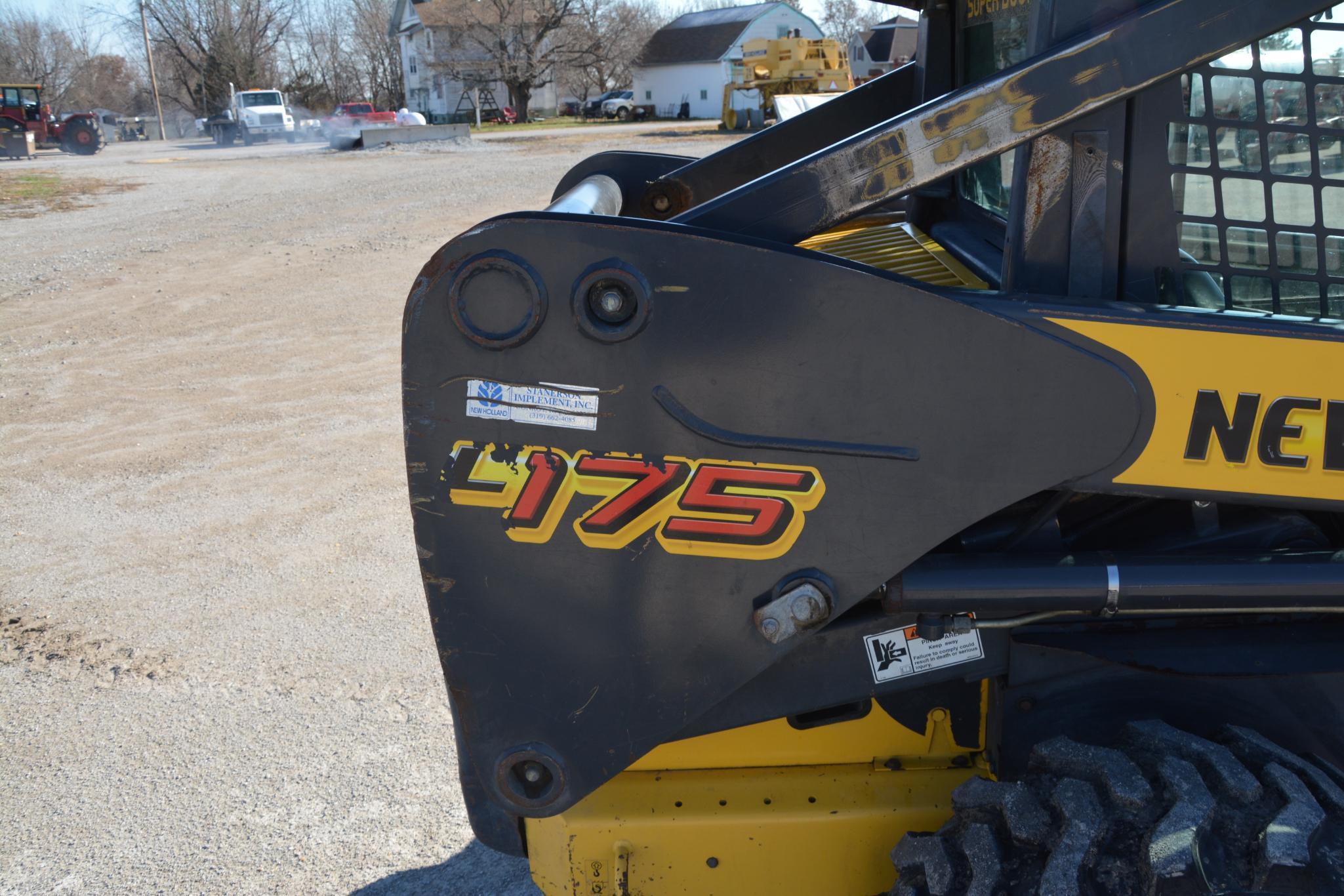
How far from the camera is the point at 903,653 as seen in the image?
1.89 m

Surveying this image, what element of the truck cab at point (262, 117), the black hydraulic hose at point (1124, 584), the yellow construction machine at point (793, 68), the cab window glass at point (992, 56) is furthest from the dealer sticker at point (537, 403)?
the truck cab at point (262, 117)

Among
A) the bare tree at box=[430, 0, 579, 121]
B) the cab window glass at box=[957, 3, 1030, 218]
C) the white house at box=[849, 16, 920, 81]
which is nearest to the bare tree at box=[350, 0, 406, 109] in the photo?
the bare tree at box=[430, 0, 579, 121]

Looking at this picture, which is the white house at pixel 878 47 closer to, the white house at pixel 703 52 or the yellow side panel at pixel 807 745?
the white house at pixel 703 52

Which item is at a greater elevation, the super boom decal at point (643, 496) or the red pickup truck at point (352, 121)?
the red pickup truck at point (352, 121)

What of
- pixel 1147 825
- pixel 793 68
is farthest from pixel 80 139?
pixel 1147 825

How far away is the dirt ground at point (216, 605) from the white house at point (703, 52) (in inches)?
2020

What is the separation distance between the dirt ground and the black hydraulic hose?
Answer: 6.10ft

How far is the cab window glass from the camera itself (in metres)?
2.53

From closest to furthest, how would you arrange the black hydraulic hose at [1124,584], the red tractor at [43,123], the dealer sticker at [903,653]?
the black hydraulic hose at [1124,584] < the dealer sticker at [903,653] < the red tractor at [43,123]

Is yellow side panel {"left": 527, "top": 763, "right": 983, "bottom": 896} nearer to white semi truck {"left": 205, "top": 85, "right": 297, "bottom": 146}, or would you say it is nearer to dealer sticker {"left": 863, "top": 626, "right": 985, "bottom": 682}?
dealer sticker {"left": 863, "top": 626, "right": 985, "bottom": 682}

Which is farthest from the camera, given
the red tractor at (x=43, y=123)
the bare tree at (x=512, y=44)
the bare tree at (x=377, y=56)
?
the bare tree at (x=377, y=56)

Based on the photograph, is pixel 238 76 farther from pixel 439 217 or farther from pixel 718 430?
pixel 718 430

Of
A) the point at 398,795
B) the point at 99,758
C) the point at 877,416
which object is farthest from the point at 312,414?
the point at 877,416

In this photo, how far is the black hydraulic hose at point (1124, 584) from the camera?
165 cm
